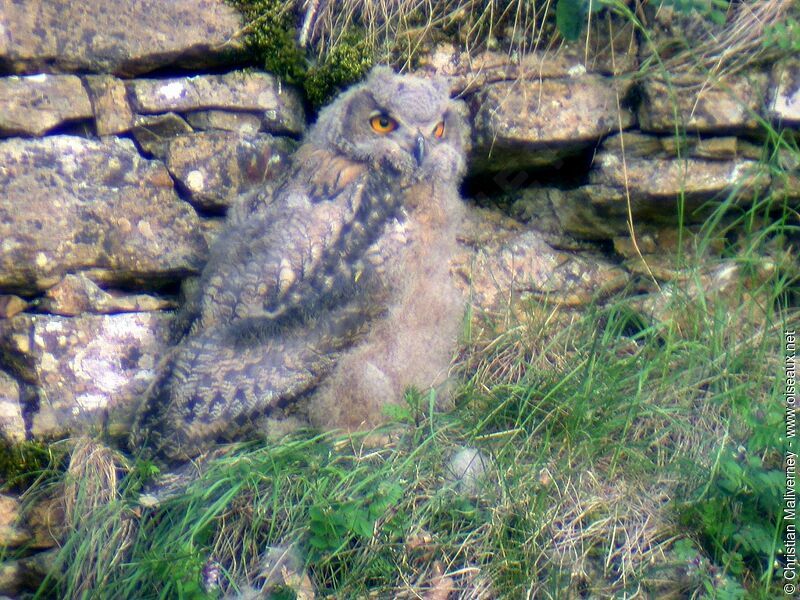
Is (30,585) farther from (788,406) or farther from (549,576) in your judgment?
(788,406)

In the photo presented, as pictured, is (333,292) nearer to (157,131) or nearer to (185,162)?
(185,162)

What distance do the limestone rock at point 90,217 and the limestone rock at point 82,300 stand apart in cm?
4

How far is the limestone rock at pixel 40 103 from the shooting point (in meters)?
3.83

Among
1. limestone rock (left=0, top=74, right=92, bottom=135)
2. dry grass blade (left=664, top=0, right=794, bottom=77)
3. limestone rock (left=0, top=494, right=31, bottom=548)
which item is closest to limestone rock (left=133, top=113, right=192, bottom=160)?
limestone rock (left=0, top=74, right=92, bottom=135)

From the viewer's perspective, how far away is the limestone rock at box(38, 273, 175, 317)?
12.6ft

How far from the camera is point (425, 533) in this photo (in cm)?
316

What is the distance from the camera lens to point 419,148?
12.3 ft

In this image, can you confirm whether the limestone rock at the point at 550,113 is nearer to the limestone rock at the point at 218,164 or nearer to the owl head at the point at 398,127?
the owl head at the point at 398,127

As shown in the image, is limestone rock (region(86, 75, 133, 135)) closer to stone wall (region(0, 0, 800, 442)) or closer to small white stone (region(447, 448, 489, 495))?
→ stone wall (region(0, 0, 800, 442))

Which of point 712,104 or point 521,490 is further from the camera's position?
point 712,104

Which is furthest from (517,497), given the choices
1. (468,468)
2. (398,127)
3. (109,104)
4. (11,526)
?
(109,104)

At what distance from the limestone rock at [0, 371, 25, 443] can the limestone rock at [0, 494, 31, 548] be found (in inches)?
10.2

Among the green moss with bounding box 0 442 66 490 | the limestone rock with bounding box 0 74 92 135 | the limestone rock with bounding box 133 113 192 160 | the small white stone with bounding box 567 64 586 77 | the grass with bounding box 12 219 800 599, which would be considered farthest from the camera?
the small white stone with bounding box 567 64 586 77

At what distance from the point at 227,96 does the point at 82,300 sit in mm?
1158
